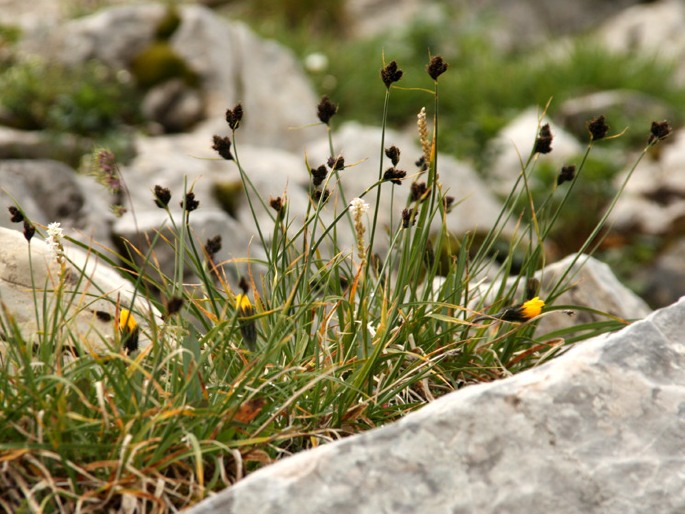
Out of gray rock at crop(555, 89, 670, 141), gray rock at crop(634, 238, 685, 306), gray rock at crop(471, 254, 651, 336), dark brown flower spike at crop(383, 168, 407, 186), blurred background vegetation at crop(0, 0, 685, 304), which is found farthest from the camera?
gray rock at crop(555, 89, 670, 141)

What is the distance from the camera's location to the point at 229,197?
5.91 meters

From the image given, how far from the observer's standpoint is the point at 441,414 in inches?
80.5

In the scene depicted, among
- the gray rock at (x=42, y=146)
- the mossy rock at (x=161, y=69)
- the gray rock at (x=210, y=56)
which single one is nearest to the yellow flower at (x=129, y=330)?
the gray rock at (x=42, y=146)

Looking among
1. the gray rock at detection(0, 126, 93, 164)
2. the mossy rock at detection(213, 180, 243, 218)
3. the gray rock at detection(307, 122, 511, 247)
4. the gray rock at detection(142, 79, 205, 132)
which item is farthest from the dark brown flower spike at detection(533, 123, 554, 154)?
the gray rock at detection(142, 79, 205, 132)

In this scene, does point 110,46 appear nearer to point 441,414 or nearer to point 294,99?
point 294,99

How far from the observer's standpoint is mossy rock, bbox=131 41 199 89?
8570 mm

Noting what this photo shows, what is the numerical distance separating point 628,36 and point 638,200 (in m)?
6.56

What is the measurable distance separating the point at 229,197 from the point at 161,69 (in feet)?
10.7

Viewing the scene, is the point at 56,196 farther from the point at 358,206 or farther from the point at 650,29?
the point at 650,29

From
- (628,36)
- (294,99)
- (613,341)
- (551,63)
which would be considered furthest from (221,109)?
(628,36)

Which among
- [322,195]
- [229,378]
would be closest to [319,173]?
[322,195]

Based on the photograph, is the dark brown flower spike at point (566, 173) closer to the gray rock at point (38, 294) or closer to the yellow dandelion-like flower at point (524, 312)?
the yellow dandelion-like flower at point (524, 312)

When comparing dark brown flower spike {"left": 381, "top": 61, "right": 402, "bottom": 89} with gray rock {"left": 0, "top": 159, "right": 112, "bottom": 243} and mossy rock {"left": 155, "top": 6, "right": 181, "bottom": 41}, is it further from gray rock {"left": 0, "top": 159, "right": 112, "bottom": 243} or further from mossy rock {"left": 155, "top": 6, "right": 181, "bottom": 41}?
mossy rock {"left": 155, "top": 6, "right": 181, "bottom": 41}

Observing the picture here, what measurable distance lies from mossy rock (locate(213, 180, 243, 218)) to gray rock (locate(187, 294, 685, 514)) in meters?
3.93
